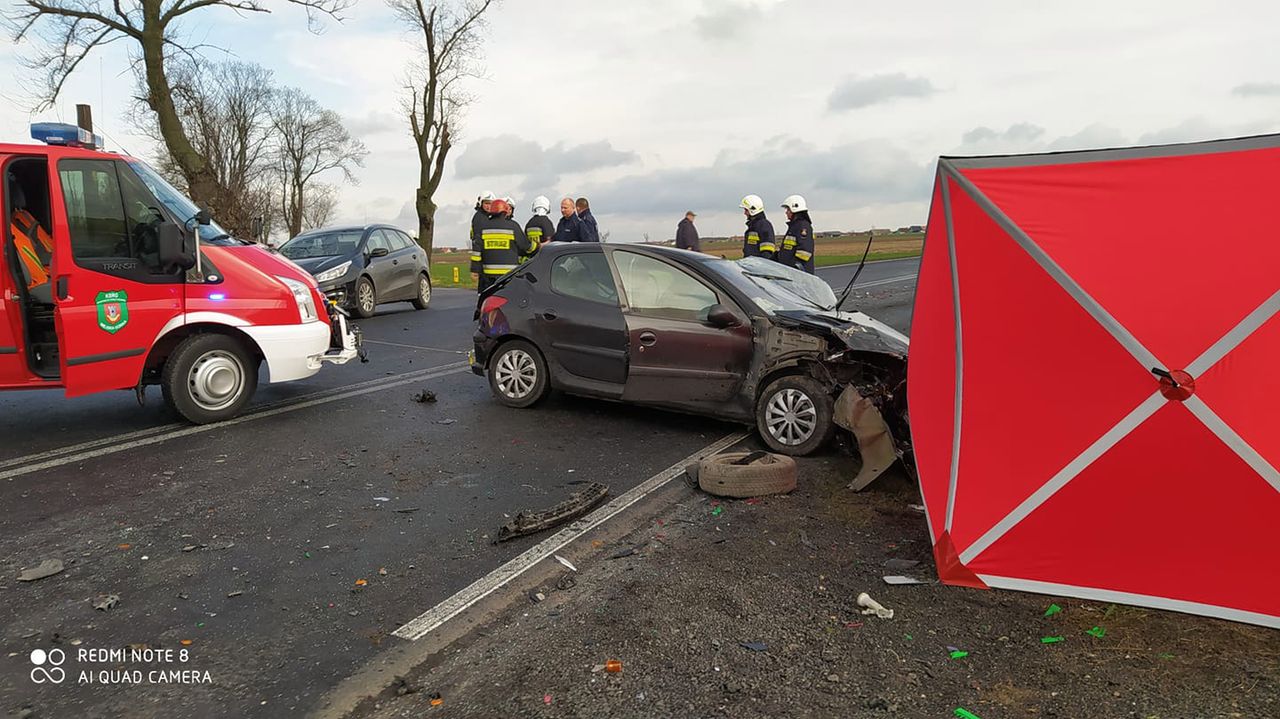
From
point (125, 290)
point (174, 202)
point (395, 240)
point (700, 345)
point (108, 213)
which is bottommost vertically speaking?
point (700, 345)

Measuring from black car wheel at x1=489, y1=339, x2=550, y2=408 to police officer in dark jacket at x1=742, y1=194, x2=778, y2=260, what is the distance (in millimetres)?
4656

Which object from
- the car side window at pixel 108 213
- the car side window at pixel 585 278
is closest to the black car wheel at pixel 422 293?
the car side window at pixel 585 278

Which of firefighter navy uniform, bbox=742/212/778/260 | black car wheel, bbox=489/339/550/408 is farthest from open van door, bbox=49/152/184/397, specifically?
firefighter navy uniform, bbox=742/212/778/260

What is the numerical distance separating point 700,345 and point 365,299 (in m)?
9.33

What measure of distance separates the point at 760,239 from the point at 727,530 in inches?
277

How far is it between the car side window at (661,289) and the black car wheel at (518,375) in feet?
3.66

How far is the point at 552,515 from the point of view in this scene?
436cm

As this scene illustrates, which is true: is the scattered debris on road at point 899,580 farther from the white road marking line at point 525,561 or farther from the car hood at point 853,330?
the car hood at point 853,330

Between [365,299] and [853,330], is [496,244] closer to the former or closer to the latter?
[365,299]

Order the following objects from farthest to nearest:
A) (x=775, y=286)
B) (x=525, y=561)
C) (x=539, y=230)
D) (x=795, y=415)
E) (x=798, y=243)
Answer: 1. (x=539, y=230)
2. (x=798, y=243)
3. (x=775, y=286)
4. (x=795, y=415)
5. (x=525, y=561)

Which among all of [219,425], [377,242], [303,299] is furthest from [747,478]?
[377,242]

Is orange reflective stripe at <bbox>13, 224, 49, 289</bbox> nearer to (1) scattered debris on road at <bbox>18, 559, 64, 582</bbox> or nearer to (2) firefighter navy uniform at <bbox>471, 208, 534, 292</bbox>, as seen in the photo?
(1) scattered debris on road at <bbox>18, 559, 64, 582</bbox>

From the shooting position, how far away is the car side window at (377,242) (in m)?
13.9

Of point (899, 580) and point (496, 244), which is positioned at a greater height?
point (496, 244)
